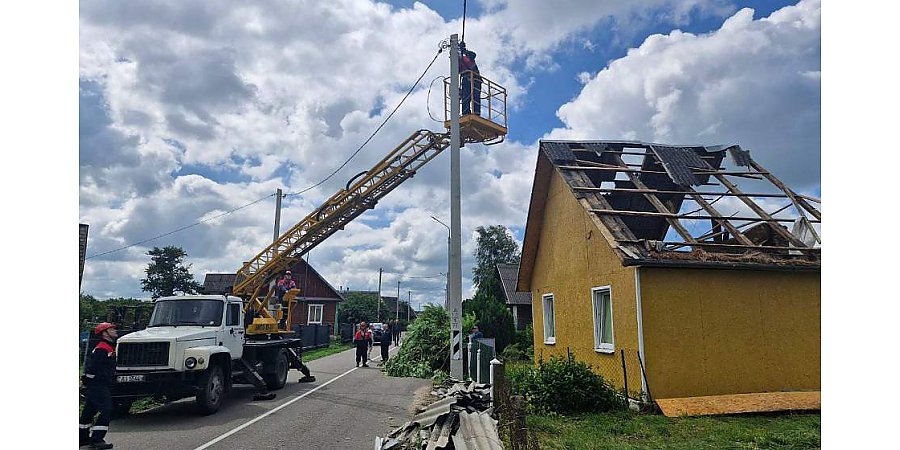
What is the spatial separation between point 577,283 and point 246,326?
7988 millimetres

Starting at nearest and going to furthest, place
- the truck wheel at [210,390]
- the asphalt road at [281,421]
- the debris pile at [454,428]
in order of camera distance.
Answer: the debris pile at [454,428] → the asphalt road at [281,421] → the truck wheel at [210,390]

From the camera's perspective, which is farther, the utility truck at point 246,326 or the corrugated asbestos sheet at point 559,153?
the corrugated asbestos sheet at point 559,153

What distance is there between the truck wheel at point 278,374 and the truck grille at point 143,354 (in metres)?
4.13

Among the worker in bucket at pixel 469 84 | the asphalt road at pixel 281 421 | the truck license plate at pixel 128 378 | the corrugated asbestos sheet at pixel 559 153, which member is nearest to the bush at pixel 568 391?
the asphalt road at pixel 281 421

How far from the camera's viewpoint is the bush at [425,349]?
19.6m

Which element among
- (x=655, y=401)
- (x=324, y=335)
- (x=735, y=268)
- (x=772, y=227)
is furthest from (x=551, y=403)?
(x=324, y=335)

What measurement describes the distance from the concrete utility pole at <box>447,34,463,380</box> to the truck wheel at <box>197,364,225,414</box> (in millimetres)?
4973

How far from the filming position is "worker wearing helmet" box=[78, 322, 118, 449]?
8.77 metres

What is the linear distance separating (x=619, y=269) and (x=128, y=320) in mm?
11142

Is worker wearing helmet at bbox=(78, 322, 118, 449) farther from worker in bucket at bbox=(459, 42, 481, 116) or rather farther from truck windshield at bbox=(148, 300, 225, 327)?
worker in bucket at bbox=(459, 42, 481, 116)

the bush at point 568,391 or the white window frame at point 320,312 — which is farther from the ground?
the bush at point 568,391

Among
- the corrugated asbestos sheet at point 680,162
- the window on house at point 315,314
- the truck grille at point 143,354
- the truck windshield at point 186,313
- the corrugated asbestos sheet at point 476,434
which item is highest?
the corrugated asbestos sheet at point 680,162

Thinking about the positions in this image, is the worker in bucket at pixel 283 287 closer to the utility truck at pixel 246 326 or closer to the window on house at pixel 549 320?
the utility truck at pixel 246 326

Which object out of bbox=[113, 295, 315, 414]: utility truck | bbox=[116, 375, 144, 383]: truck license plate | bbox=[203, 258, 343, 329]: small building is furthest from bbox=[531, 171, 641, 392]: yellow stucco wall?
bbox=[203, 258, 343, 329]: small building
